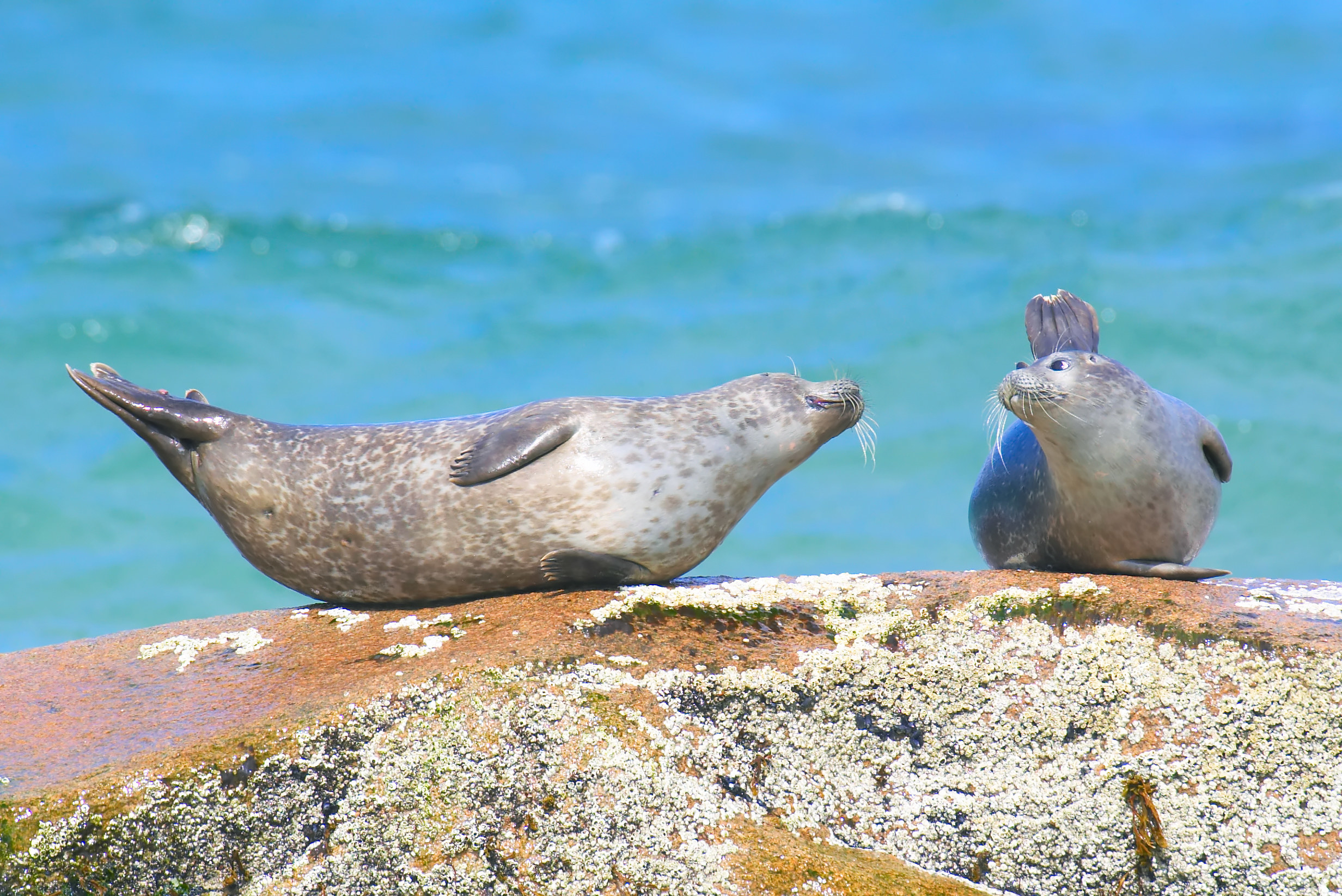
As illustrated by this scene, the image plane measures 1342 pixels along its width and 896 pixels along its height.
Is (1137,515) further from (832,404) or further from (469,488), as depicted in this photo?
(469,488)

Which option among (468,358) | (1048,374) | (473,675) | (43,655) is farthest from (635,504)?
(468,358)

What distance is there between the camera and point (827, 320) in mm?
16016

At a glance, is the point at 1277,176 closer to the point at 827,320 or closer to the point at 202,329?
the point at 827,320

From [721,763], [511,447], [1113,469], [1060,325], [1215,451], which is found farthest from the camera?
[1060,325]

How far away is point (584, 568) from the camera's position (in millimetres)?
5215

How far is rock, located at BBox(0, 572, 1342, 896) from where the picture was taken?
4.05 meters

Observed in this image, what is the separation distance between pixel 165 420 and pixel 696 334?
10.7m

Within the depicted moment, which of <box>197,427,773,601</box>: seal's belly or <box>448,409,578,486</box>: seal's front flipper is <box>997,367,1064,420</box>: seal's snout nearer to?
<box>197,427,773,601</box>: seal's belly

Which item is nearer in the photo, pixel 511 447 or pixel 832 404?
pixel 511 447

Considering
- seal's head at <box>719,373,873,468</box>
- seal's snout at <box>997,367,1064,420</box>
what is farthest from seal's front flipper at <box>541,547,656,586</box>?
seal's snout at <box>997,367,1064,420</box>

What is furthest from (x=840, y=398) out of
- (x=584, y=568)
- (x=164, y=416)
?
(x=164, y=416)

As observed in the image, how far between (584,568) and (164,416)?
1961 mm

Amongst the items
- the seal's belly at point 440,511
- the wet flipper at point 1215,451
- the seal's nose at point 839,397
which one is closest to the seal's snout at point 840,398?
the seal's nose at point 839,397

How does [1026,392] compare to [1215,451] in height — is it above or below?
above
